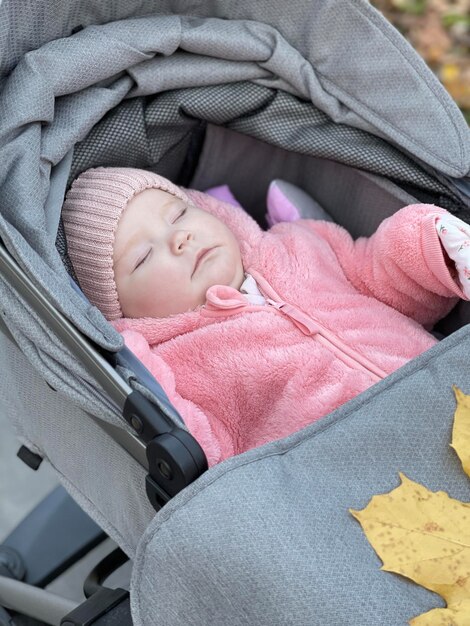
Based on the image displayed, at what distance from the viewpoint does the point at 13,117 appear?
1321mm

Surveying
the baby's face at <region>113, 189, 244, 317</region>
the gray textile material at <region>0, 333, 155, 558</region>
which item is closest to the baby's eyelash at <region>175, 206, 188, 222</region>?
the baby's face at <region>113, 189, 244, 317</region>

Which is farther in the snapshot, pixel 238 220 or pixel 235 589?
pixel 238 220

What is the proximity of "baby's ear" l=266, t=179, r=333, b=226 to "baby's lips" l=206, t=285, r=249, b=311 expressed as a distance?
271 millimetres

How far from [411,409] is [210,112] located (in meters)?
0.76

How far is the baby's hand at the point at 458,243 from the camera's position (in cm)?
135

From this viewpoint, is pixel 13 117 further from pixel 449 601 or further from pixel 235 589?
pixel 449 601

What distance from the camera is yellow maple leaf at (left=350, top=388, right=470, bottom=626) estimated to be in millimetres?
939

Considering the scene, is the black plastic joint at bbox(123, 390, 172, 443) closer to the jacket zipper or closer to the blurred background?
the jacket zipper

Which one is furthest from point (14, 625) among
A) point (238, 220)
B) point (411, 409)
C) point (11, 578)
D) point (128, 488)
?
point (411, 409)

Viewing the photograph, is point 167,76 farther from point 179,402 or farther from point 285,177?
point 179,402

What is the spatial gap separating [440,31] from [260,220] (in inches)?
63.0

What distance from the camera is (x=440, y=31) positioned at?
10.1ft

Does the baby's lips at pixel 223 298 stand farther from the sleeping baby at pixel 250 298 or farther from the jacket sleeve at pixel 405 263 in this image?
the jacket sleeve at pixel 405 263

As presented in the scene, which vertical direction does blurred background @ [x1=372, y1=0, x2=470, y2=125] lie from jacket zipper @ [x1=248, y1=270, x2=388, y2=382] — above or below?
below
